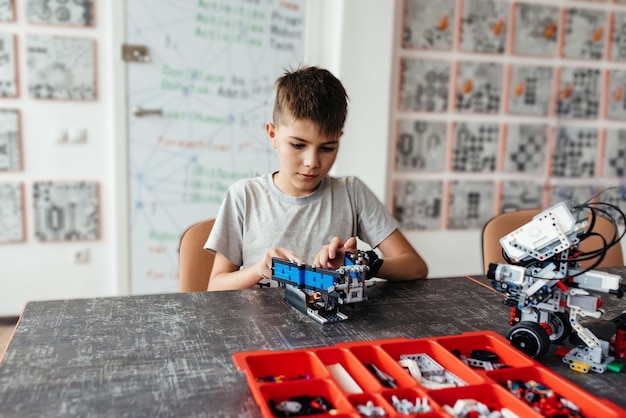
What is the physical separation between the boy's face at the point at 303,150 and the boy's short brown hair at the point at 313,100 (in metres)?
0.02

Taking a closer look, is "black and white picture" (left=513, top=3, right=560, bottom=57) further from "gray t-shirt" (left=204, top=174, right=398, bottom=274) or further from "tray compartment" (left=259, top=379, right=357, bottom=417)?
"tray compartment" (left=259, top=379, right=357, bottom=417)

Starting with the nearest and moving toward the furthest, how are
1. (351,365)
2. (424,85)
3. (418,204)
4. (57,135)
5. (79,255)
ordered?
(351,365), (57,135), (79,255), (424,85), (418,204)

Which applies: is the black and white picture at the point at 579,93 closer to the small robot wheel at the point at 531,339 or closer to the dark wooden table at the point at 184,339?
the dark wooden table at the point at 184,339

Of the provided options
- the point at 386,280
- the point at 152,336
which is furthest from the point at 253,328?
the point at 386,280

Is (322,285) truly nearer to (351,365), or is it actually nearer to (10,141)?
(351,365)

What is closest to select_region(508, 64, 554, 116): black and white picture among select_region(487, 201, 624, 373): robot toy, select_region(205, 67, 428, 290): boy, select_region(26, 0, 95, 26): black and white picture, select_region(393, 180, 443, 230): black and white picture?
select_region(393, 180, 443, 230): black and white picture

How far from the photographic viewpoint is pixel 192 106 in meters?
2.89

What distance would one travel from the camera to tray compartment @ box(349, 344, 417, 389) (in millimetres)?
869

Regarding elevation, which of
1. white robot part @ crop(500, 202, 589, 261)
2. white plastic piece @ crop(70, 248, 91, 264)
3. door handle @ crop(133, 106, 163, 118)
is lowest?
white plastic piece @ crop(70, 248, 91, 264)

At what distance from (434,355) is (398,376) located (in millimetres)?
131

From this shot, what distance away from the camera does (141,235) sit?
2922mm

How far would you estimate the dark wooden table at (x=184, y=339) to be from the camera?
2.56 feet

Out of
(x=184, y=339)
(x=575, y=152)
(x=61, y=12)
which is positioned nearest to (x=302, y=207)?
(x=184, y=339)

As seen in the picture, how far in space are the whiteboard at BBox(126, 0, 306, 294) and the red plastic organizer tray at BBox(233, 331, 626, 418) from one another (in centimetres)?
208
